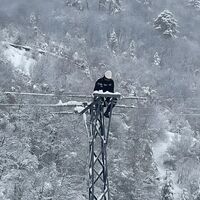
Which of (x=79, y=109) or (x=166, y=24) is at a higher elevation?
(x=166, y=24)

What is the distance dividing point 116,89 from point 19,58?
9.45m

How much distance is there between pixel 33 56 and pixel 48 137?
45.8 feet

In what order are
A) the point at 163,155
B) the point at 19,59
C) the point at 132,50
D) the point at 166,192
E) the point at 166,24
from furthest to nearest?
the point at 166,24, the point at 132,50, the point at 19,59, the point at 163,155, the point at 166,192

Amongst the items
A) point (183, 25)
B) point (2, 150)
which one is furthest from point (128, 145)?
point (183, 25)

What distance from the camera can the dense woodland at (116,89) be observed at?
2769 cm

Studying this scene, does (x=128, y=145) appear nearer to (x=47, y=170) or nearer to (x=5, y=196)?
(x=47, y=170)

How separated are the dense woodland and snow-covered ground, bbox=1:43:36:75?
13 cm

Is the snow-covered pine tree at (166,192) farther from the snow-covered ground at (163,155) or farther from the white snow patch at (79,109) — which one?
the white snow patch at (79,109)

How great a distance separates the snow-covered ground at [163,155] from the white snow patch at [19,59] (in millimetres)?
13404

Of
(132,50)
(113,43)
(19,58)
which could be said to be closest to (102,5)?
(113,43)

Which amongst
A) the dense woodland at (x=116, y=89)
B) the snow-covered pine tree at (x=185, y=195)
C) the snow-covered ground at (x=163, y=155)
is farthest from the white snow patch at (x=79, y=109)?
the snow-covered ground at (x=163, y=155)

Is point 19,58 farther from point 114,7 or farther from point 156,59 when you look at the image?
point 114,7

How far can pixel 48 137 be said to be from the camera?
2995cm

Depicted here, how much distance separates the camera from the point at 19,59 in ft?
132
